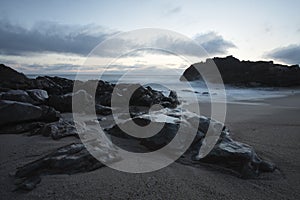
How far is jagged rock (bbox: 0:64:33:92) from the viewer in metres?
8.76

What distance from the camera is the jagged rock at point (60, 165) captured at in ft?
7.38

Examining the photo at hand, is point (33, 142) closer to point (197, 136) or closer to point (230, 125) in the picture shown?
point (197, 136)

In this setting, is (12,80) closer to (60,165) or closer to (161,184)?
(60,165)

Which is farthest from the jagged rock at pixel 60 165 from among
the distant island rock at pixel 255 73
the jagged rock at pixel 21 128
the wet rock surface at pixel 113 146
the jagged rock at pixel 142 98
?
the distant island rock at pixel 255 73

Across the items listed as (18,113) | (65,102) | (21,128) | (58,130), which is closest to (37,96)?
(65,102)

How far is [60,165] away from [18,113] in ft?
7.32

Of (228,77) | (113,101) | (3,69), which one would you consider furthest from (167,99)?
(228,77)

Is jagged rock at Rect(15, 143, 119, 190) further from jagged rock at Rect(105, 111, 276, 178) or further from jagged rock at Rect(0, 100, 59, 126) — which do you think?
jagged rock at Rect(0, 100, 59, 126)

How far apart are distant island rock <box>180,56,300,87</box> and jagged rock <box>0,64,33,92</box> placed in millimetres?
23894

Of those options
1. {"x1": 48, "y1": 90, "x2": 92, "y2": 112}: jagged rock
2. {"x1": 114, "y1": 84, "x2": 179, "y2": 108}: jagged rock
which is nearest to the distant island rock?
{"x1": 114, "y1": 84, "x2": 179, "y2": 108}: jagged rock

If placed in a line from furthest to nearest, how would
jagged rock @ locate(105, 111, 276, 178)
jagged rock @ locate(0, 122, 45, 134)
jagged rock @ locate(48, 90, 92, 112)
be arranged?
jagged rock @ locate(48, 90, 92, 112) < jagged rock @ locate(0, 122, 45, 134) < jagged rock @ locate(105, 111, 276, 178)

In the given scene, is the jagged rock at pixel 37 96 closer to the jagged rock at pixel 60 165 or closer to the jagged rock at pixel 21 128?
the jagged rock at pixel 21 128

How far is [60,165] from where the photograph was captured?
2.37m

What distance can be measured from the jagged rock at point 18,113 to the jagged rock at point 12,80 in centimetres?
506
